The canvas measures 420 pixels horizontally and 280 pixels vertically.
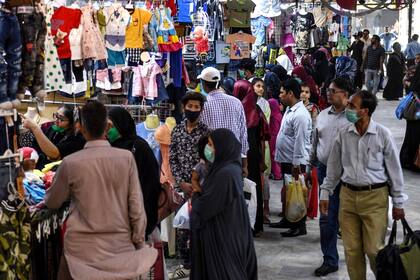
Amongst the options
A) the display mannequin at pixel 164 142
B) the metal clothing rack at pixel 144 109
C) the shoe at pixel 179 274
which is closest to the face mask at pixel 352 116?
the display mannequin at pixel 164 142

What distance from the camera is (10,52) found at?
14.1 ft

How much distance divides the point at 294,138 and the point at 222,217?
3123mm

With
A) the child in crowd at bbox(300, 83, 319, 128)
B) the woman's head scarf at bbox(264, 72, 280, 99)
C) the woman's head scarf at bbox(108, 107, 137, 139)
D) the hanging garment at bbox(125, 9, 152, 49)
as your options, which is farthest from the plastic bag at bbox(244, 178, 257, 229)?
the woman's head scarf at bbox(264, 72, 280, 99)

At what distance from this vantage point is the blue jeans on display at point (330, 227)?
6.55 m

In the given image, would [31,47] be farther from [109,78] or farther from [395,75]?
[395,75]

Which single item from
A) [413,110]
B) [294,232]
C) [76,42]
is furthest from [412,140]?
[76,42]

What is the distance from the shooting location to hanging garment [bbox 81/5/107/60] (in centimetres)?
689

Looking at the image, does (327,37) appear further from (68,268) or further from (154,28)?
(68,268)

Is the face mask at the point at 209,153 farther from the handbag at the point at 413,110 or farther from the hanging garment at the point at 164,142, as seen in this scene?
the handbag at the point at 413,110

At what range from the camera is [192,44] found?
410 inches

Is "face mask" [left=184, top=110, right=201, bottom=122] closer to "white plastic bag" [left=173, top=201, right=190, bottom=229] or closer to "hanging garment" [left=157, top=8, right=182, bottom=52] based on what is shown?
"white plastic bag" [left=173, top=201, right=190, bottom=229]

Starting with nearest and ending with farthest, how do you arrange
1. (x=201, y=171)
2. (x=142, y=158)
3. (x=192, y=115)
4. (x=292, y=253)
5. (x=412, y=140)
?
(x=142, y=158) → (x=201, y=171) → (x=192, y=115) → (x=292, y=253) → (x=412, y=140)

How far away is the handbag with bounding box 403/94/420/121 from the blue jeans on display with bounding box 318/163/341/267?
5.10 metres

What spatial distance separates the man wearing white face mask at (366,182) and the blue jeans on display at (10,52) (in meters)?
2.62
